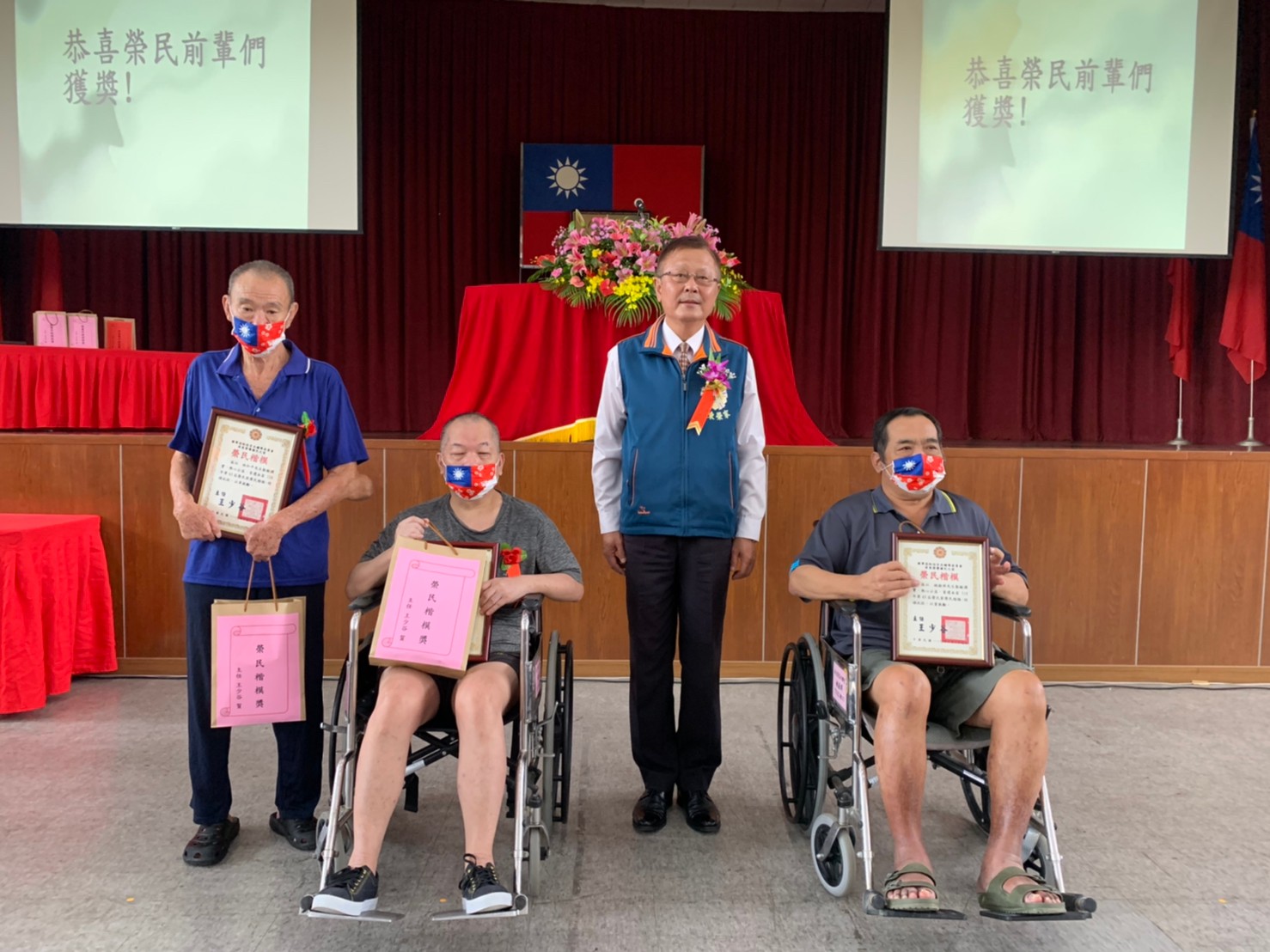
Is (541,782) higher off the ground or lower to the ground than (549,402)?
lower

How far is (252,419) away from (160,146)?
2.87 m

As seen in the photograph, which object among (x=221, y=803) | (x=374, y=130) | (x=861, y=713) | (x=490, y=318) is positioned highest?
(x=374, y=130)

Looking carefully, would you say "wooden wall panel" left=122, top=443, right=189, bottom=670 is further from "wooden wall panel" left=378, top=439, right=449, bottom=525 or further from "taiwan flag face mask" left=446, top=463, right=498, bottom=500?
"taiwan flag face mask" left=446, top=463, right=498, bottom=500

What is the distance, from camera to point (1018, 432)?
23.3ft

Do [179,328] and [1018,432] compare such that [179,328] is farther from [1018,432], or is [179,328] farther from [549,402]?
[1018,432]

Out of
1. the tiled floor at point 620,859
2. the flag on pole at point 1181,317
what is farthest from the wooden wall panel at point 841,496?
the flag on pole at point 1181,317

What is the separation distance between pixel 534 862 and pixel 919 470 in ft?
3.95

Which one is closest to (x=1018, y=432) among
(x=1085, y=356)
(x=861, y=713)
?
(x=1085, y=356)

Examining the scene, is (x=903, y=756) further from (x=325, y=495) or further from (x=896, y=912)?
(x=325, y=495)

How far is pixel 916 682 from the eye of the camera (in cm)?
201

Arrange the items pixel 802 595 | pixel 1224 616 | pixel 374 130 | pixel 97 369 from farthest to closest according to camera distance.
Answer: pixel 374 130, pixel 97 369, pixel 1224 616, pixel 802 595

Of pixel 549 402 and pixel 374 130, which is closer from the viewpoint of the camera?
pixel 549 402

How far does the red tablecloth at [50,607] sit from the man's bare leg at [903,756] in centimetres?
279

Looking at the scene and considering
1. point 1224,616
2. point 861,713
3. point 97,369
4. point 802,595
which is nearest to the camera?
point 861,713
